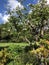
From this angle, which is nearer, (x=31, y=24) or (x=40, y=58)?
(x=40, y=58)

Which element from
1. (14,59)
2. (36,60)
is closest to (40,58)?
(36,60)

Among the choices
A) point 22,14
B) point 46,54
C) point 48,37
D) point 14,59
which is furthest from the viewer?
point 22,14

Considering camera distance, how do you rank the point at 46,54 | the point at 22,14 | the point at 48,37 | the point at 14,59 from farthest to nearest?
the point at 22,14 < the point at 48,37 < the point at 14,59 < the point at 46,54

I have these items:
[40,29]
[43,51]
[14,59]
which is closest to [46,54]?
[43,51]

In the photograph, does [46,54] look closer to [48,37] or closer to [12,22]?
[48,37]

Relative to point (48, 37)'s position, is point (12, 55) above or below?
below

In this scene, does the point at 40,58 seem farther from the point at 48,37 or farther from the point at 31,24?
the point at 31,24

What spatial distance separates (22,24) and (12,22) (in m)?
1.79

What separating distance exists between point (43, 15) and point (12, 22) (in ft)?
12.1

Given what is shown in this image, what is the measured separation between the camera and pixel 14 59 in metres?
21.9

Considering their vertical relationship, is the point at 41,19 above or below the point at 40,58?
above

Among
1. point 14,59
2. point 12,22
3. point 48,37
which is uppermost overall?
point 12,22

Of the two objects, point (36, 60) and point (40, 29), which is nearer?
point (36, 60)

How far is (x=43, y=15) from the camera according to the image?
2559cm
